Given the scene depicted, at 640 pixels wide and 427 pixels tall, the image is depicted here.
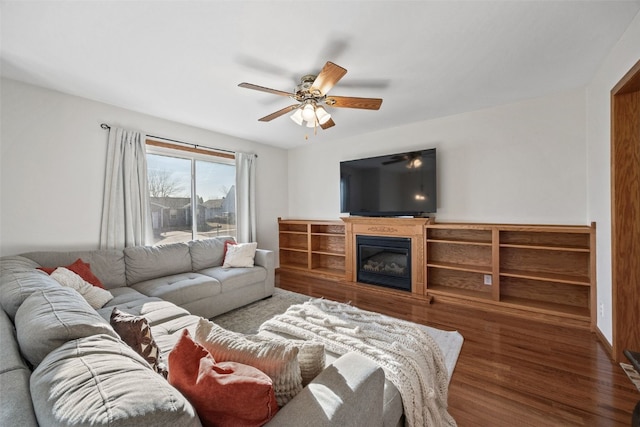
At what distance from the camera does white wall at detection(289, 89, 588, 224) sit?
2.80 metres

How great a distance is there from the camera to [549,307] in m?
2.79

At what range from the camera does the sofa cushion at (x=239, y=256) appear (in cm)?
338

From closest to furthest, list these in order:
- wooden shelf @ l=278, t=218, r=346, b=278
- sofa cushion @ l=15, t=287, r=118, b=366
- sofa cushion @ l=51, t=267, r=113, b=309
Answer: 1. sofa cushion @ l=15, t=287, r=118, b=366
2. sofa cushion @ l=51, t=267, r=113, b=309
3. wooden shelf @ l=278, t=218, r=346, b=278

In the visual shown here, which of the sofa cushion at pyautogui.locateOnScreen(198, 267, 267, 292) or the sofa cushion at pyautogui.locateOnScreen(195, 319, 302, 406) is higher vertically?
the sofa cushion at pyautogui.locateOnScreen(195, 319, 302, 406)

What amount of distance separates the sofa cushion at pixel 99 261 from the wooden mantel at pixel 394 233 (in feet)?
9.53

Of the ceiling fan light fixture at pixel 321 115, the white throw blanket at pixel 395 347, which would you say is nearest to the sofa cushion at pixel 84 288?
the white throw blanket at pixel 395 347

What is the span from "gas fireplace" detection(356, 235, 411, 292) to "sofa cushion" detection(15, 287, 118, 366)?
3.33 m

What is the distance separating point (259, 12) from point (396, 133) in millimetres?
2817

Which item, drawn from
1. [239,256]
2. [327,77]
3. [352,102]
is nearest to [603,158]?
[352,102]

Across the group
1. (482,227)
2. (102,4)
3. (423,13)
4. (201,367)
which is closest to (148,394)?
(201,367)

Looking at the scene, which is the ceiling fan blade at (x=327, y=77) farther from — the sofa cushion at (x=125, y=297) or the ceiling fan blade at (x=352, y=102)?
the sofa cushion at (x=125, y=297)

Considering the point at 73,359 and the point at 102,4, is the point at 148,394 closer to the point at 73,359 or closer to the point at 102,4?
the point at 73,359

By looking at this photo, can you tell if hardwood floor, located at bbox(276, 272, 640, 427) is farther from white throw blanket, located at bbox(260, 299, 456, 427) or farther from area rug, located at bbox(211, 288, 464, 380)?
white throw blanket, located at bbox(260, 299, 456, 427)

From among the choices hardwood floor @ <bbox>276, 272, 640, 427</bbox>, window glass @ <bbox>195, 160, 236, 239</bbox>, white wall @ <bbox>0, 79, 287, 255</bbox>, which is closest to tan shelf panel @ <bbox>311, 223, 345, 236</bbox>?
window glass @ <bbox>195, 160, 236, 239</bbox>
